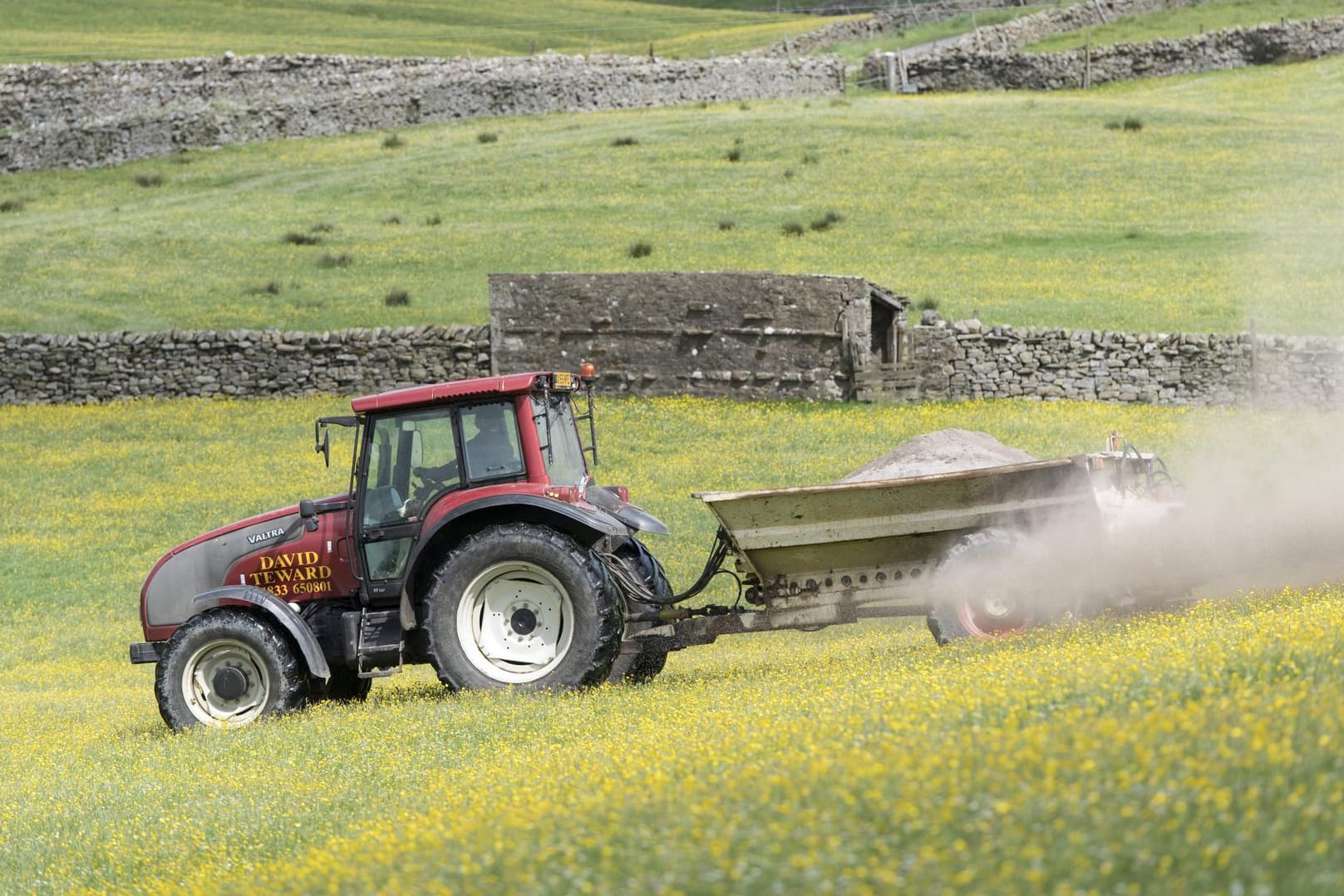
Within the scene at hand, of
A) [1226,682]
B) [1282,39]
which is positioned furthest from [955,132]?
[1226,682]

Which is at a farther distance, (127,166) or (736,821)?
(127,166)

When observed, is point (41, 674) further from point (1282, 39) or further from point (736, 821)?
point (1282, 39)

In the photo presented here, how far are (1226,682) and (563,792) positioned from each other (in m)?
2.89

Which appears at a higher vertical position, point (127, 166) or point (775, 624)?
point (127, 166)

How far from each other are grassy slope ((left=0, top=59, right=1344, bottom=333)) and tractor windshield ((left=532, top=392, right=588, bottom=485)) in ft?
55.7

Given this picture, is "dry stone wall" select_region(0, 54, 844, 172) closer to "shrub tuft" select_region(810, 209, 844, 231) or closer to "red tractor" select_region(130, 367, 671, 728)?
"shrub tuft" select_region(810, 209, 844, 231)

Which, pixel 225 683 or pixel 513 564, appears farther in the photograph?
pixel 225 683

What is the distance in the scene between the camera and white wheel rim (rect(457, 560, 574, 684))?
10.4m

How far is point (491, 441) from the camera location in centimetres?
1078

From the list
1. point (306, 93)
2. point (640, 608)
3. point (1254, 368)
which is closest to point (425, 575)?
point (640, 608)

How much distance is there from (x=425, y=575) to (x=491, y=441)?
1.09m

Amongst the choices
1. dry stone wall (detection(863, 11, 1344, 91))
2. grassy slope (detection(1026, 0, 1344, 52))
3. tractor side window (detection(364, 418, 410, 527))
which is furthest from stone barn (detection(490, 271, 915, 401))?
grassy slope (detection(1026, 0, 1344, 52))

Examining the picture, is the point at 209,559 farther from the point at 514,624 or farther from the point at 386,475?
the point at 514,624

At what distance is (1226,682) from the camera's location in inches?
244
